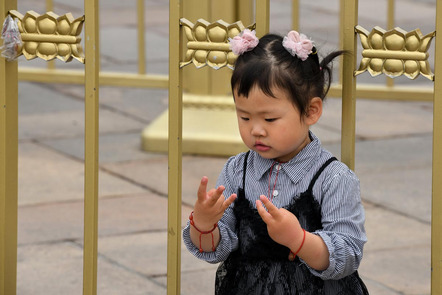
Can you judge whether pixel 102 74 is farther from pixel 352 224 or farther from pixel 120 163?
pixel 352 224

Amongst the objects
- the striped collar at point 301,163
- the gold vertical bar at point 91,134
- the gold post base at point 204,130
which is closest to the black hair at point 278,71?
the striped collar at point 301,163

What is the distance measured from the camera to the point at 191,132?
606 centimetres

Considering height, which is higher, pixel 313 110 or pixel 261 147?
pixel 313 110

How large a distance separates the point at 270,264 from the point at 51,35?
0.91m

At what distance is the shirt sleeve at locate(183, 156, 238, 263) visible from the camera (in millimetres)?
2953

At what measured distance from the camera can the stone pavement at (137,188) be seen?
425 cm

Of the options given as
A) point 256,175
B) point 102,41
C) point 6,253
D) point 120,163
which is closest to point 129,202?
point 120,163

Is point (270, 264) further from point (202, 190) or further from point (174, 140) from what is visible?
point (174, 140)

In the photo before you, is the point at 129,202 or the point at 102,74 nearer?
the point at 129,202

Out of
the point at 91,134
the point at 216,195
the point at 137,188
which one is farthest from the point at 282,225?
the point at 137,188

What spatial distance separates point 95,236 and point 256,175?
0.52 metres

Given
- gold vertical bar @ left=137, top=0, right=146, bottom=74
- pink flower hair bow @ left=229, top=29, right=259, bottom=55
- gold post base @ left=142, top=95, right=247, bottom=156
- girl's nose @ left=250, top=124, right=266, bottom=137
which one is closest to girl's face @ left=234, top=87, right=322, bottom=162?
girl's nose @ left=250, top=124, right=266, bottom=137

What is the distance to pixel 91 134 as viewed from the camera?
120 inches

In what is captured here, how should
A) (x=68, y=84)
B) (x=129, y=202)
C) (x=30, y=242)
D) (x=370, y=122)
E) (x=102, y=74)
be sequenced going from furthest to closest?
1. (x=68, y=84)
2. (x=102, y=74)
3. (x=370, y=122)
4. (x=129, y=202)
5. (x=30, y=242)
